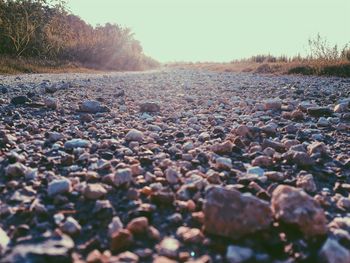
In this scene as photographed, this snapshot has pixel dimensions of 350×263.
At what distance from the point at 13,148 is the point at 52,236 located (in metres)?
1.21

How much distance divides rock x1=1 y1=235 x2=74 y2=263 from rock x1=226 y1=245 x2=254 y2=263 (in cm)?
Answer: 53

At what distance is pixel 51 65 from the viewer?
1166cm

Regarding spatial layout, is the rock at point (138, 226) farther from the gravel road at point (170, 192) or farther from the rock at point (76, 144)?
the rock at point (76, 144)

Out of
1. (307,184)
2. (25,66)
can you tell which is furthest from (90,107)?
(25,66)

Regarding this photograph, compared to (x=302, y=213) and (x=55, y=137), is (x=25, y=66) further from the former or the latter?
(x=302, y=213)

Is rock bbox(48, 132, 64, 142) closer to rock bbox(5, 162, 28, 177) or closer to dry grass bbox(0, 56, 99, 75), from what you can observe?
rock bbox(5, 162, 28, 177)

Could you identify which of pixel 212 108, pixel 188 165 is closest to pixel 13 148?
pixel 188 165

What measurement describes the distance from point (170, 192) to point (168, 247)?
0.41 m

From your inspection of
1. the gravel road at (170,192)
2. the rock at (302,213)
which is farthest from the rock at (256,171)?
the rock at (302,213)

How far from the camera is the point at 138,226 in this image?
4.52 feet

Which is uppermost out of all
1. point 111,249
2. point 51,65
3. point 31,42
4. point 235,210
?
point 31,42

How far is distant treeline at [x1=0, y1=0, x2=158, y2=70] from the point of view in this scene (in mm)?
11625

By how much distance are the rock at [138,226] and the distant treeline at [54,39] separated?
36.4ft

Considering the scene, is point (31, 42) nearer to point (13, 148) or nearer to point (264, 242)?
point (13, 148)
